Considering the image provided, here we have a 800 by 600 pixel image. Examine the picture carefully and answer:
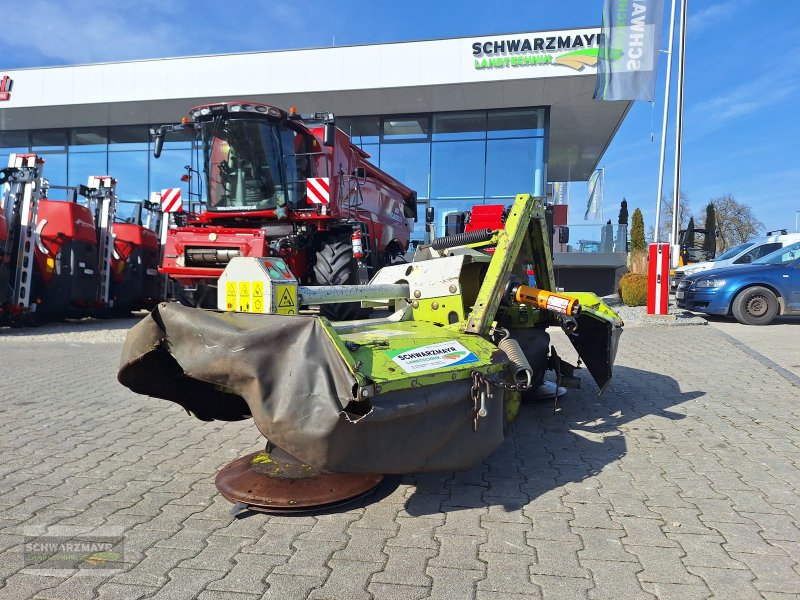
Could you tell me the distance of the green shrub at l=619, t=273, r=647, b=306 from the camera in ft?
45.9

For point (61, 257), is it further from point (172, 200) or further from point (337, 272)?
point (337, 272)

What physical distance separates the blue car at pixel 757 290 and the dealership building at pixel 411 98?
311 inches

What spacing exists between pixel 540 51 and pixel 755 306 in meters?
9.73

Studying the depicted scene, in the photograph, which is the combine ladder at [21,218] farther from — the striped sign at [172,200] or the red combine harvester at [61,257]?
the striped sign at [172,200]

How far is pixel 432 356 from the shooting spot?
2871mm

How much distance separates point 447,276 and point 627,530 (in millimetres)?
1957

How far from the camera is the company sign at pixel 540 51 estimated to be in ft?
53.8

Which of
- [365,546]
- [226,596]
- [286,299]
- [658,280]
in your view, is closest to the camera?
[226,596]

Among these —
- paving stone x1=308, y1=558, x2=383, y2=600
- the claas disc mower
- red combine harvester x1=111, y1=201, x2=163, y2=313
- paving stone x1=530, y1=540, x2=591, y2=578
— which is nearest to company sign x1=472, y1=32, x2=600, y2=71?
red combine harvester x1=111, y1=201, x2=163, y2=313

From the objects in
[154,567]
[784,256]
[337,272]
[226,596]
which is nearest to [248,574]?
[226,596]

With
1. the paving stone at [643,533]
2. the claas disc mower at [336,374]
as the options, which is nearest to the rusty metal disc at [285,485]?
the claas disc mower at [336,374]

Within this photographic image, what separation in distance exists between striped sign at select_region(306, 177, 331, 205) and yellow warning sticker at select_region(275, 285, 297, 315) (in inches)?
265

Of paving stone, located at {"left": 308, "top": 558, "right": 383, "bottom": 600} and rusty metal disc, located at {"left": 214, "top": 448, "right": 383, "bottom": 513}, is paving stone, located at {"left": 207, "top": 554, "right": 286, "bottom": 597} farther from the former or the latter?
rusty metal disc, located at {"left": 214, "top": 448, "right": 383, "bottom": 513}

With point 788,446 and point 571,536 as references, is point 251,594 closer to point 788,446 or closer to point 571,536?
point 571,536
